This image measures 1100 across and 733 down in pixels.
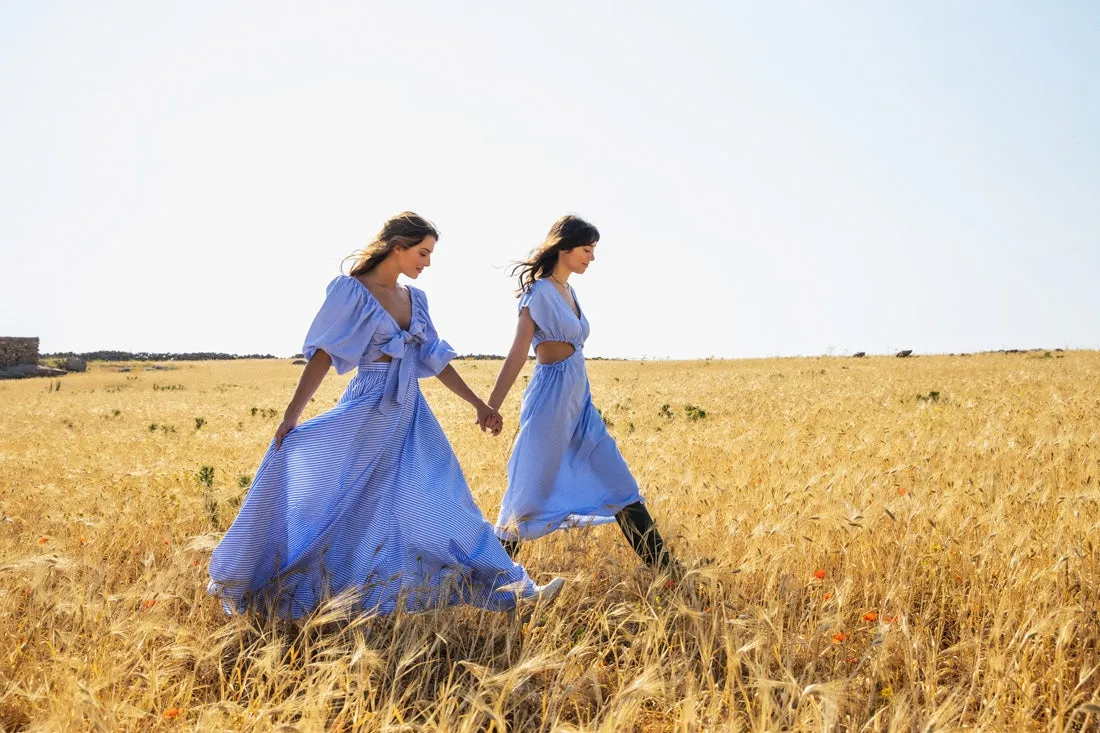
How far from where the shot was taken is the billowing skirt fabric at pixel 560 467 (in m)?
5.05

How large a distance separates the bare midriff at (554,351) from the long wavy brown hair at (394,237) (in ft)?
3.33

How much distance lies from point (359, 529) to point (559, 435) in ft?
4.49

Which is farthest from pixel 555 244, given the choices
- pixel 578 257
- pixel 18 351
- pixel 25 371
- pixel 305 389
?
pixel 18 351

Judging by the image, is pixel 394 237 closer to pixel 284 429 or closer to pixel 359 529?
pixel 284 429

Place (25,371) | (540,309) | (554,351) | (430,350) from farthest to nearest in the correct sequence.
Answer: (25,371) → (554,351) → (540,309) → (430,350)

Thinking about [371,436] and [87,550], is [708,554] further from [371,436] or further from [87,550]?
[87,550]

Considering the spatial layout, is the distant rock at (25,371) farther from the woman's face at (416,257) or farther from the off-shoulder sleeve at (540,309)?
the off-shoulder sleeve at (540,309)

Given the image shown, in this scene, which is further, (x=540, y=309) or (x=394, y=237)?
(x=540, y=309)

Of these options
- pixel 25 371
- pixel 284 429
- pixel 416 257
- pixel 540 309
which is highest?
pixel 416 257

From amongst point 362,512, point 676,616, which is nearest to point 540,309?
point 362,512

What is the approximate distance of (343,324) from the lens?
14.8 feet

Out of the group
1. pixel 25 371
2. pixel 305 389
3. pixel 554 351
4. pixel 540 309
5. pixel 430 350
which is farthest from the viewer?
pixel 25 371

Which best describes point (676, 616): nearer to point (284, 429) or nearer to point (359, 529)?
point (359, 529)

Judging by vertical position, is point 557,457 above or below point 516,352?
below
